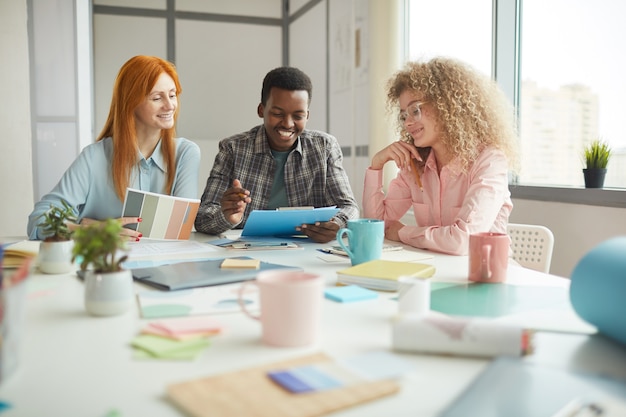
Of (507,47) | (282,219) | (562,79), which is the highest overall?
(507,47)

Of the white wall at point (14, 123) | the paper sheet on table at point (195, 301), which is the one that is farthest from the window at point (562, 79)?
the white wall at point (14, 123)

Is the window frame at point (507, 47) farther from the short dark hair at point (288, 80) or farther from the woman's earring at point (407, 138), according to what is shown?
the short dark hair at point (288, 80)

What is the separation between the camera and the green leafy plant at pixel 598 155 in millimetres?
2233

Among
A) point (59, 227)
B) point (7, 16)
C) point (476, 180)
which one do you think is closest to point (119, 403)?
point (59, 227)

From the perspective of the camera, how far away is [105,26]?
197 inches

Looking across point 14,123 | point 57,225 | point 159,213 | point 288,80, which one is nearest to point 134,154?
point 159,213

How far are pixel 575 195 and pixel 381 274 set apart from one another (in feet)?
5.14

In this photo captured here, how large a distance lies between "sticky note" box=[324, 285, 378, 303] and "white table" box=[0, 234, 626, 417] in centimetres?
2

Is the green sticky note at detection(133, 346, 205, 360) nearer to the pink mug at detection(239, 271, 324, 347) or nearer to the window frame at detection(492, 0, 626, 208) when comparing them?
the pink mug at detection(239, 271, 324, 347)

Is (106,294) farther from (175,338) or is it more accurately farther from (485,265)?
(485,265)

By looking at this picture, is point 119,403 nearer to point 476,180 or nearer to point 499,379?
point 499,379

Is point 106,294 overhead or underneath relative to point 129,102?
underneath

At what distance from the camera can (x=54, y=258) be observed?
1.21 meters

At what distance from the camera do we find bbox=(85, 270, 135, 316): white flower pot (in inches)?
34.6
